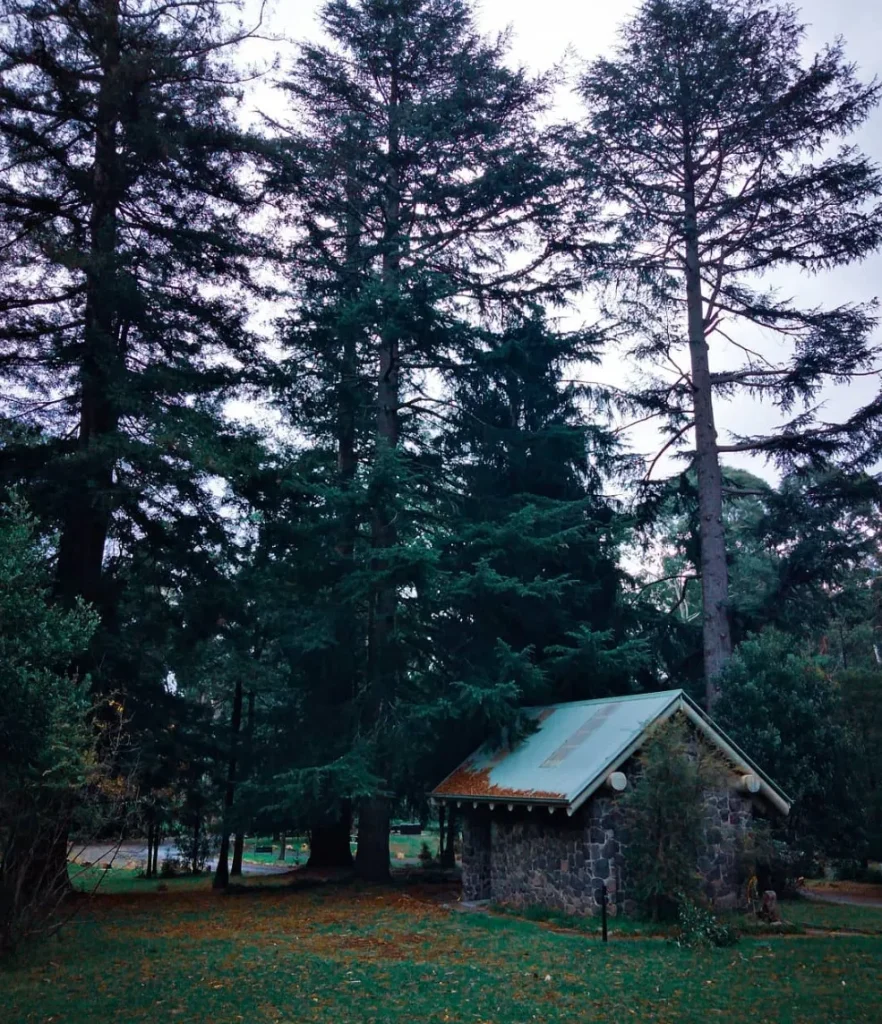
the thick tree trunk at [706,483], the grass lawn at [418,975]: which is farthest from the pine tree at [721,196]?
the grass lawn at [418,975]

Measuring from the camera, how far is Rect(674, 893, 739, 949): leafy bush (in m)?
12.1

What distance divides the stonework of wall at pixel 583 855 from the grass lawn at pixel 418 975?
2.96 ft

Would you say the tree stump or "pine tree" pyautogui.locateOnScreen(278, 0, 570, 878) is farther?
"pine tree" pyautogui.locateOnScreen(278, 0, 570, 878)

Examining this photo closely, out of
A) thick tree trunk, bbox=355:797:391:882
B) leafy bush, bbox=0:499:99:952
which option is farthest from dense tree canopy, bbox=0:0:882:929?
leafy bush, bbox=0:499:99:952

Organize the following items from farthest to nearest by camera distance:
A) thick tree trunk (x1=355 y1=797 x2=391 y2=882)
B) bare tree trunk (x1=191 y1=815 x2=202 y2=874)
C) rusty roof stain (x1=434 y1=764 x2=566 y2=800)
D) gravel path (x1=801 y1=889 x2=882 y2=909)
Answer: bare tree trunk (x1=191 y1=815 x2=202 y2=874) < thick tree trunk (x1=355 y1=797 x2=391 y2=882) < gravel path (x1=801 y1=889 x2=882 y2=909) < rusty roof stain (x1=434 y1=764 x2=566 y2=800)

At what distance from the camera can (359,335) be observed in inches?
844

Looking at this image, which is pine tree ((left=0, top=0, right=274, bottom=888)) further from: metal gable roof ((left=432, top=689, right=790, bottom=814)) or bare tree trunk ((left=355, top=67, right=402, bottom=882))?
metal gable roof ((left=432, top=689, right=790, bottom=814))

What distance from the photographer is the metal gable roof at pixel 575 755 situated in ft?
46.5

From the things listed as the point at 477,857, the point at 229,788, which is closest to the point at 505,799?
the point at 477,857

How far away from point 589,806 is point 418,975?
200 inches

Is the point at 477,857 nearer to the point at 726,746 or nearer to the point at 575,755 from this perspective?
the point at 575,755

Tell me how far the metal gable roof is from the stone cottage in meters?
0.02

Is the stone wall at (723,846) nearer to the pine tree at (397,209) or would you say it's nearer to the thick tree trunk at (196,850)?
the pine tree at (397,209)

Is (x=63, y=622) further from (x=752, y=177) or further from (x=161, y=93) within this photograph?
(x=752, y=177)
